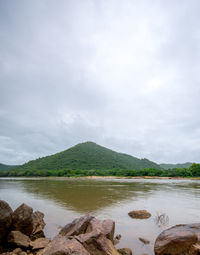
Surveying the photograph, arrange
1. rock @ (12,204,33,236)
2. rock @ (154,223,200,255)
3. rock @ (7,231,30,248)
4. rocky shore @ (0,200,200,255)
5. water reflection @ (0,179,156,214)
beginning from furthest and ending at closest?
water reflection @ (0,179,156,214) < rock @ (12,204,33,236) < rock @ (7,231,30,248) < rock @ (154,223,200,255) < rocky shore @ (0,200,200,255)

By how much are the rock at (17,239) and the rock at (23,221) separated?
57 cm

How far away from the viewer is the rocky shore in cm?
568

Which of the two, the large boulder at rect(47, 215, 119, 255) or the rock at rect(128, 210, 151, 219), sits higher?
the large boulder at rect(47, 215, 119, 255)

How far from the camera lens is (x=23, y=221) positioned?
8383 millimetres

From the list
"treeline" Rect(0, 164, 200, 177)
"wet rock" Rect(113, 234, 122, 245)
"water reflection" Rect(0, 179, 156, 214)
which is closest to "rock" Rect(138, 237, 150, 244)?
"wet rock" Rect(113, 234, 122, 245)

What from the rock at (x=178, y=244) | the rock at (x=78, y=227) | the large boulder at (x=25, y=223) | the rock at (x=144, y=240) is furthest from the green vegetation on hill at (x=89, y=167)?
the large boulder at (x=25, y=223)

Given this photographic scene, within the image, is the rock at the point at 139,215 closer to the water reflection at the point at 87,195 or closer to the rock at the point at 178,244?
the water reflection at the point at 87,195

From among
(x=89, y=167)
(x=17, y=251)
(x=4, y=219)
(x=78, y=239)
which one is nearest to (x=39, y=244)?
(x=17, y=251)

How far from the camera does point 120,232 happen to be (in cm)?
917

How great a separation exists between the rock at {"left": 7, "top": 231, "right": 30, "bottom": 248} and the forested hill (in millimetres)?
111948

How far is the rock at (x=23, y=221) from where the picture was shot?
8312mm

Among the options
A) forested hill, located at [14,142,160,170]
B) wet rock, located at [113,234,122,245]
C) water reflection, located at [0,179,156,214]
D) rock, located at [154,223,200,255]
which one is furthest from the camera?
forested hill, located at [14,142,160,170]

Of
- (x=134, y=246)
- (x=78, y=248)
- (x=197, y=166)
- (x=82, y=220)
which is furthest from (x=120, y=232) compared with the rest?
(x=197, y=166)

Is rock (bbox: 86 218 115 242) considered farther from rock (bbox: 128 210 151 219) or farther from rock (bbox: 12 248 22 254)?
rock (bbox: 128 210 151 219)
